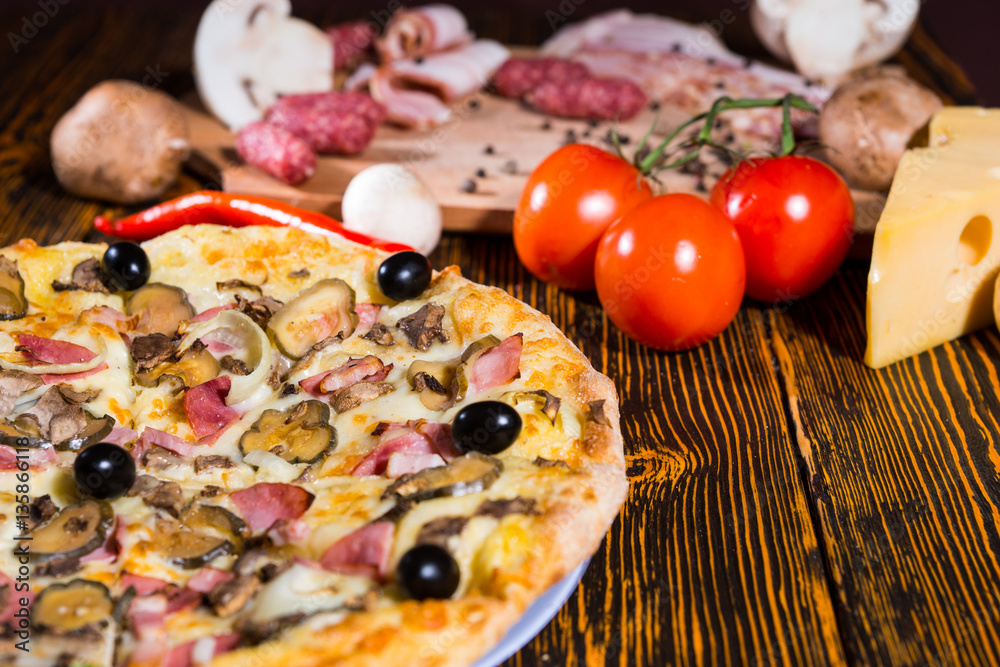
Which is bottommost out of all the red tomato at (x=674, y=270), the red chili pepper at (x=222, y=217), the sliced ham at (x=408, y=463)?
the red tomato at (x=674, y=270)

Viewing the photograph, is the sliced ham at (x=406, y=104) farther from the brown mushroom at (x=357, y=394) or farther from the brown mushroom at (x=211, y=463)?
the brown mushroom at (x=211, y=463)

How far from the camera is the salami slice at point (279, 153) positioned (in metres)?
4.53

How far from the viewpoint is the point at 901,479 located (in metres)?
3.21

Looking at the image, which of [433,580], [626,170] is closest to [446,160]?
[626,170]

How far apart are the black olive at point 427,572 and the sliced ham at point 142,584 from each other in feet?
2.03

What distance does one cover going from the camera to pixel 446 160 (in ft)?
16.0

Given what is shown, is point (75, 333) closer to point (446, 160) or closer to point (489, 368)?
point (489, 368)

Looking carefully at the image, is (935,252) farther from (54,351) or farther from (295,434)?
(54,351)

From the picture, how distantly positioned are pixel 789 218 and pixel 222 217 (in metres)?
2.40

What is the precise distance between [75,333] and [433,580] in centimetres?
163

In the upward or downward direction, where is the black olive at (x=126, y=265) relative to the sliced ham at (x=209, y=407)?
upward

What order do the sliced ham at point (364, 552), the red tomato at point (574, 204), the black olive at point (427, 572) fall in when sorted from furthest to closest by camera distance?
the red tomato at point (574, 204) < the sliced ham at point (364, 552) < the black olive at point (427, 572)

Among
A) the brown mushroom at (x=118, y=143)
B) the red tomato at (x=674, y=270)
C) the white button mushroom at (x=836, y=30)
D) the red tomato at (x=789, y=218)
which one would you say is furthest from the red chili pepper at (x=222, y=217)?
the white button mushroom at (x=836, y=30)

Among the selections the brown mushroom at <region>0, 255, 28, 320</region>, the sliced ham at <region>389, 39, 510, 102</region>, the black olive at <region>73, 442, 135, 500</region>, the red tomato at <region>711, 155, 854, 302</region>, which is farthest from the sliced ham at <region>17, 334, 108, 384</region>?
the sliced ham at <region>389, 39, 510, 102</region>
